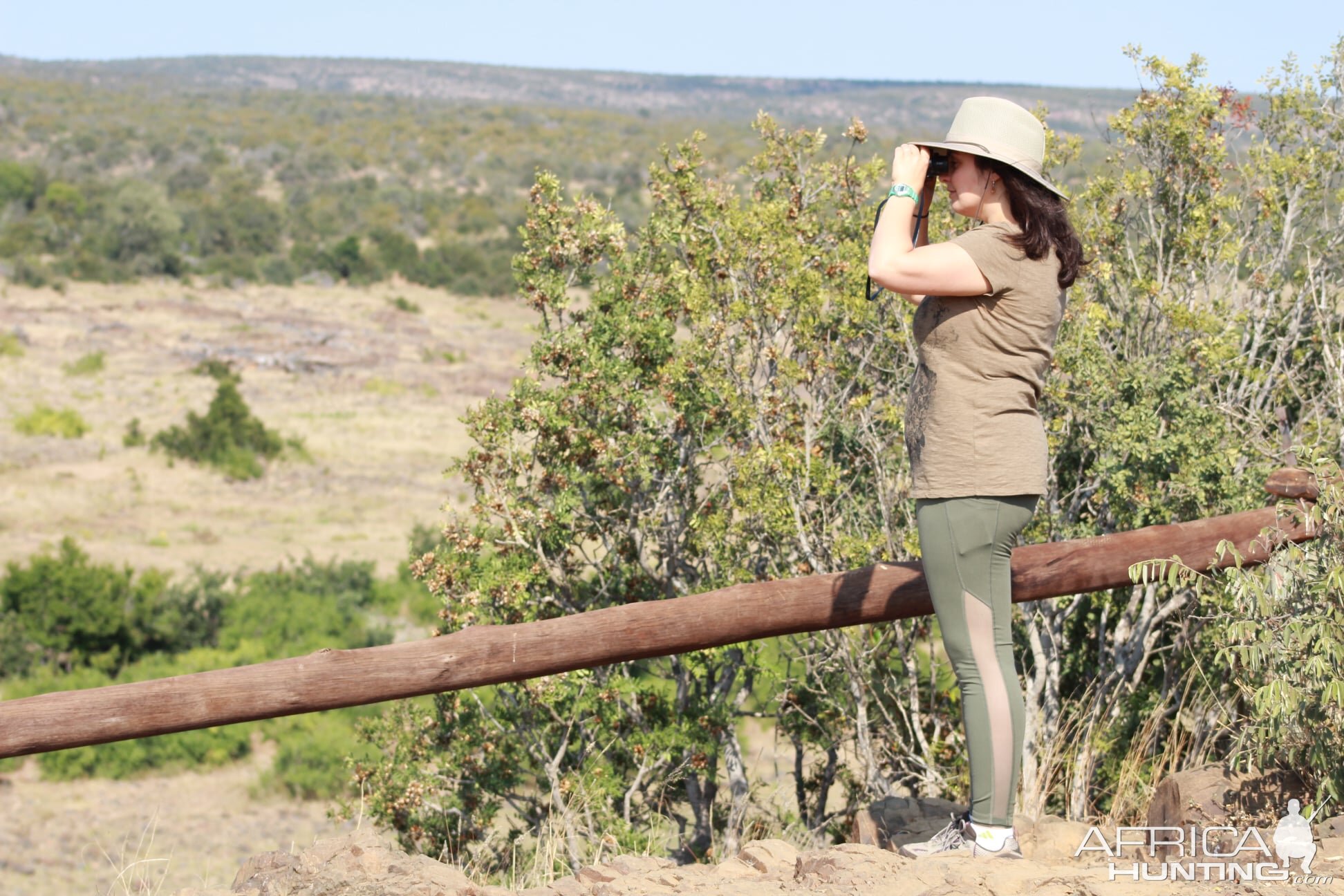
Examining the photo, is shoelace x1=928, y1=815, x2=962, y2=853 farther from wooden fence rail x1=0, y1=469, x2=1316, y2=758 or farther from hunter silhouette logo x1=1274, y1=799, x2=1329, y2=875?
hunter silhouette logo x1=1274, y1=799, x2=1329, y2=875

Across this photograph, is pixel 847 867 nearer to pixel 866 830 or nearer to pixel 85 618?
pixel 866 830

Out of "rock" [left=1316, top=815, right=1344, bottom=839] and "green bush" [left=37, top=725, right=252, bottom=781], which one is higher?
"rock" [left=1316, top=815, right=1344, bottom=839]

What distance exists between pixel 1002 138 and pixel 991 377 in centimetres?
51

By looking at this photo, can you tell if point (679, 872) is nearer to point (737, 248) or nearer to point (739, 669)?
point (739, 669)

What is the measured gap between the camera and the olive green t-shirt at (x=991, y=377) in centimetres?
276

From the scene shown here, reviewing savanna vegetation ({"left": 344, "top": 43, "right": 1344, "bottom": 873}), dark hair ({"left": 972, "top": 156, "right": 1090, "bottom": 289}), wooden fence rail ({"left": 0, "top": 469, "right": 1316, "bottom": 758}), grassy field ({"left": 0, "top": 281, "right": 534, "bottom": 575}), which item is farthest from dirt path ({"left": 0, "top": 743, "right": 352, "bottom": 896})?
dark hair ({"left": 972, "top": 156, "right": 1090, "bottom": 289})

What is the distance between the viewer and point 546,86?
111 m

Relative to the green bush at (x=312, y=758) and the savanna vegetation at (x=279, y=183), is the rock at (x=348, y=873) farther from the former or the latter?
the savanna vegetation at (x=279, y=183)

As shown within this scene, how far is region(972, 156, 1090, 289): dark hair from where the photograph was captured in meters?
2.75

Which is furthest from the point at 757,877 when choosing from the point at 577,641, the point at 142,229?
the point at 142,229

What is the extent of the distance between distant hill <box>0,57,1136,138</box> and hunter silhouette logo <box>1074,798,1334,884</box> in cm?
8690

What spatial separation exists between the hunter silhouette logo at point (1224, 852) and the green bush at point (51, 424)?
60.7ft

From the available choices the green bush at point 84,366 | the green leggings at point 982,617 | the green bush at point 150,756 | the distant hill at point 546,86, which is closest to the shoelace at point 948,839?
the green leggings at point 982,617

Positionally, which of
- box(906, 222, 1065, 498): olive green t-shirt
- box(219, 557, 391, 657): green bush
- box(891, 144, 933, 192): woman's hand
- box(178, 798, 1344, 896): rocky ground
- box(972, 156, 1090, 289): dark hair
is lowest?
box(219, 557, 391, 657): green bush
